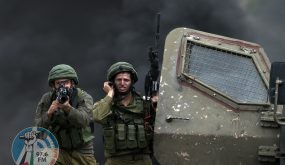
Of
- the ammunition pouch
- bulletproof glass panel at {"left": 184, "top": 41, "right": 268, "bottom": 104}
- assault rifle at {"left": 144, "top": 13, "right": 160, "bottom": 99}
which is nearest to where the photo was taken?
bulletproof glass panel at {"left": 184, "top": 41, "right": 268, "bottom": 104}

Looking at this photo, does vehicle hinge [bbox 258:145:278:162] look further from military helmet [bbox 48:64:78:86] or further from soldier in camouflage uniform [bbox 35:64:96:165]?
military helmet [bbox 48:64:78:86]

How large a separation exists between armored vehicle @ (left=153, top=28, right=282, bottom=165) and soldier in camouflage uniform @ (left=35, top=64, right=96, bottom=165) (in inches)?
28.3

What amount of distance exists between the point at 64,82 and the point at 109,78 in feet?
1.91

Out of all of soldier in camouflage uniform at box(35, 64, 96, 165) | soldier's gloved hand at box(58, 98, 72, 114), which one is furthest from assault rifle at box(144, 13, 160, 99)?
soldier's gloved hand at box(58, 98, 72, 114)

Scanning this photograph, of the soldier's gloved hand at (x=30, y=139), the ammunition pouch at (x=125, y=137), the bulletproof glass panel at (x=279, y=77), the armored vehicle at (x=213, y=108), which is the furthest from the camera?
the ammunition pouch at (x=125, y=137)

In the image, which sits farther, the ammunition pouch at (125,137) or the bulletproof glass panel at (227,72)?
the ammunition pouch at (125,137)

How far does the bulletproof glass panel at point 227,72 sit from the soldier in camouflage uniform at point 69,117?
1084mm

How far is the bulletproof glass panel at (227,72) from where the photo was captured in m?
6.33

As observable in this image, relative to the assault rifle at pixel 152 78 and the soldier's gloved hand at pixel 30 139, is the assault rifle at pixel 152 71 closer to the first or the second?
the assault rifle at pixel 152 78

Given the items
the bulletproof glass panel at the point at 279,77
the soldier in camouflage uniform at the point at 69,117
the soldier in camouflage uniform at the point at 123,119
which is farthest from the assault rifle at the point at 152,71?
the bulletproof glass panel at the point at 279,77

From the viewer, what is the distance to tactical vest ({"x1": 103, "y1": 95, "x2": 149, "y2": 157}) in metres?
6.47

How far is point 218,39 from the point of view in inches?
264

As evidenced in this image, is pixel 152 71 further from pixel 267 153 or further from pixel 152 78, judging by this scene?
pixel 267 153

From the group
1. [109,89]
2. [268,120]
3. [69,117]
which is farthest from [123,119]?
[268,120]
